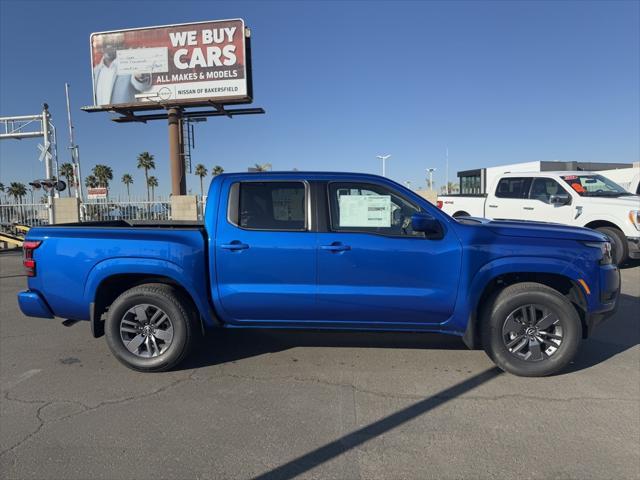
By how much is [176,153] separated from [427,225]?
56.7ft

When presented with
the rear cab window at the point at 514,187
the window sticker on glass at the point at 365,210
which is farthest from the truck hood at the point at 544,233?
the rear cab window at the point at 514,187

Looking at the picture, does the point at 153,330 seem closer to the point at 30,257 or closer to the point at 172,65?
the point at 30,257

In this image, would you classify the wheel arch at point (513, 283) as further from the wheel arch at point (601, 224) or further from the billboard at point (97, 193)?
the billboard at point (97, 193)

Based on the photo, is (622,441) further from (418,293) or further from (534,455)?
(418,293)

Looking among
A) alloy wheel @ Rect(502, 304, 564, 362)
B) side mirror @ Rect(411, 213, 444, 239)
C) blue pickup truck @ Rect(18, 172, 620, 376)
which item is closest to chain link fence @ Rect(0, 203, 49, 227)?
blue pickup truck @ Rect(18, 172, 620, 376)

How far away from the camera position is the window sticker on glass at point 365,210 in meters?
4.02

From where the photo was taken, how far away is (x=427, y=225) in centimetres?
380

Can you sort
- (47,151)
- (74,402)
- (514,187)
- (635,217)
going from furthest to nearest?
(47,151) → (514,187) → (635,217) → (74,402)

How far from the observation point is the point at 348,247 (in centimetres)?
388

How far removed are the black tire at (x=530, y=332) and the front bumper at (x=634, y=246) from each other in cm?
642

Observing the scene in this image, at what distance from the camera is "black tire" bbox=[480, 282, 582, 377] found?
384 cm

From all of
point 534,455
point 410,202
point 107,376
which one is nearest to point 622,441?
point 534,455

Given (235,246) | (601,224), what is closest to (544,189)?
(601,224)

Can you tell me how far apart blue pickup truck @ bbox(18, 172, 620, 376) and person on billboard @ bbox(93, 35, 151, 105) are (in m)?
16.2
